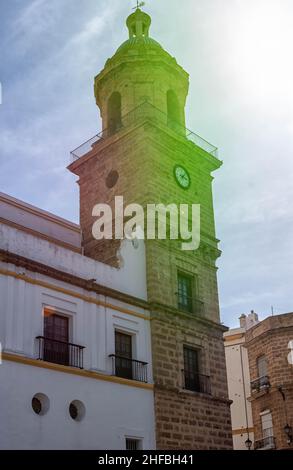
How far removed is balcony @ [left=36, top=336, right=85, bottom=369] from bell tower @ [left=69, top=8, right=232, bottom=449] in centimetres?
299

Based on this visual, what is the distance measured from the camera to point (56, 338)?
58.6 feet

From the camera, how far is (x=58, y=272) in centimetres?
1814

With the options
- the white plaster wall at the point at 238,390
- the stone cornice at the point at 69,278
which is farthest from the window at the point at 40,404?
the white plaster wall at the point at 238,390

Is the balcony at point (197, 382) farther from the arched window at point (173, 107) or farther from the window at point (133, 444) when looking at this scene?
the arched window at point (173, 107)

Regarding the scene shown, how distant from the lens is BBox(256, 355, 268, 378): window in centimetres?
3281

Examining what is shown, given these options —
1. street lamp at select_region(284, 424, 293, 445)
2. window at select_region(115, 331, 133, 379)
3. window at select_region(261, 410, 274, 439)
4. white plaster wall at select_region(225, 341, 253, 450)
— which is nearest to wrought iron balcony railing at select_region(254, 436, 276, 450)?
window at select_region(261, 410, 274, 439)

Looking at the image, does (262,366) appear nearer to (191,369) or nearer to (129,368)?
(191,369)

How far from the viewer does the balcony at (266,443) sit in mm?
30831

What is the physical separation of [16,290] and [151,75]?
11.5m

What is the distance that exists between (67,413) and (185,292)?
6.97 meters

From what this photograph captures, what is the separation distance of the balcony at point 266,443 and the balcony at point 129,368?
44.8 ft

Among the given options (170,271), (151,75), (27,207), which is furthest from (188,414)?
(151,75)

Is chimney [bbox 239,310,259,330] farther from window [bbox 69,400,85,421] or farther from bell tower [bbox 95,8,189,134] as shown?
window [bbox 69,400,85,421]
